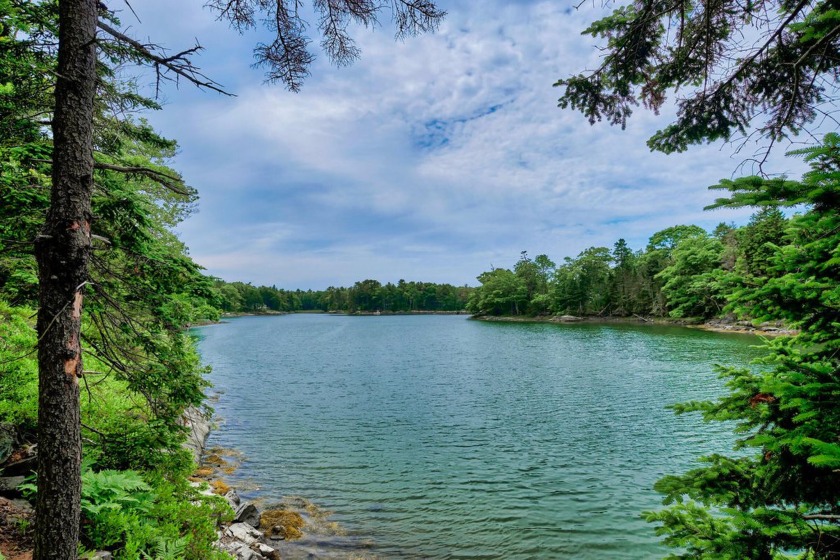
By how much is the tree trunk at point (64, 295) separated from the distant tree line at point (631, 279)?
174 feet

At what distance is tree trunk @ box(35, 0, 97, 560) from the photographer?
3.45 meters

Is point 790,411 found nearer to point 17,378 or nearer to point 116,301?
point 116,301

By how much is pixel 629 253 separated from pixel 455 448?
8943cm

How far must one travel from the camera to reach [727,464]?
3.99 meters

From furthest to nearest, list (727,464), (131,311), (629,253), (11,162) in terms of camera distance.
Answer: (629,253) → (131,311) → (11,162) → (727,464)

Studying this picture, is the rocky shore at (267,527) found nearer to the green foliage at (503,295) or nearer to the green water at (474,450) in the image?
the green water at (474,450)

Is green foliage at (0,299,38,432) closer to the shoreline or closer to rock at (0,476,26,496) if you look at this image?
rock at (0,476,26,496)

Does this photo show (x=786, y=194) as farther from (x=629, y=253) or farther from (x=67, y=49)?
(x=629, y=253)

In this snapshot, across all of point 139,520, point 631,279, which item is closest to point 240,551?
point 139,520

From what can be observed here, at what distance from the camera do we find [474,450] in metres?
13.4

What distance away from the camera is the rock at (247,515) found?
848 cm

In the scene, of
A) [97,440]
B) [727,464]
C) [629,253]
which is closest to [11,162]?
[97,440]

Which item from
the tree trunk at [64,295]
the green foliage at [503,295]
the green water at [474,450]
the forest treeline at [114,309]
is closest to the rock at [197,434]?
the green water at [474,450]

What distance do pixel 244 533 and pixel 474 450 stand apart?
781cm
